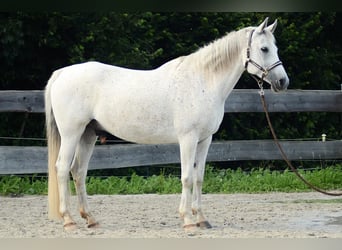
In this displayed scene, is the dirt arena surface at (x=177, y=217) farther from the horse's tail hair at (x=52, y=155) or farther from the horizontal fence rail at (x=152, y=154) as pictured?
the horizontal fence rail at (x=152, y=154)

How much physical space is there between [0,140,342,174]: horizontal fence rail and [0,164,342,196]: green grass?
0.22m

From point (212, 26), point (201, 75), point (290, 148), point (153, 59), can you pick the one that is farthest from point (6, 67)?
point (201, 75)

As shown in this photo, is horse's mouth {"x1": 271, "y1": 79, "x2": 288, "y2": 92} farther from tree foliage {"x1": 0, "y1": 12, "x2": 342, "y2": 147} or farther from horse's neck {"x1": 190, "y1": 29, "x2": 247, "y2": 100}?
tree foliage {"x1": 0, "y1": 12, "x2": 342, "y2": 147}

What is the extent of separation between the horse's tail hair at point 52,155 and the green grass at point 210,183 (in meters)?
2.19

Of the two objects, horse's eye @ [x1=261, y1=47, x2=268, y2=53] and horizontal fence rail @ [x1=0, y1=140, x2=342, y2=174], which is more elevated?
horse's eye @ [x1=261, y1=47, x2=268, y2=53]

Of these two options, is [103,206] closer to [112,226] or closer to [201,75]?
[112,226]

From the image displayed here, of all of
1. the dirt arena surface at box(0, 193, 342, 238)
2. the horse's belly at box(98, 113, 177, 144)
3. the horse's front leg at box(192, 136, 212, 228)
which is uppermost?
the horse's belly at box(98, 113, 177, 144)

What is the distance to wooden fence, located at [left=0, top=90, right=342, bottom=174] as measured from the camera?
7.50 metres

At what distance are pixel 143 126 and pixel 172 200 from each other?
2122 millimetres

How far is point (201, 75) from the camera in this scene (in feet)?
17.0

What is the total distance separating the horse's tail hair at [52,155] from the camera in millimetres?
5367

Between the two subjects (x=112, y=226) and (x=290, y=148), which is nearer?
(x=112, y=226)

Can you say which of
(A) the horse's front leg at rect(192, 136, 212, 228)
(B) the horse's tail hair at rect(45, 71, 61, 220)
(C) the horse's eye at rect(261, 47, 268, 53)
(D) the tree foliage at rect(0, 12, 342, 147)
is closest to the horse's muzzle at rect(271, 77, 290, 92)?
(C) the horse's eye at rect(261, 47, 268, 53)

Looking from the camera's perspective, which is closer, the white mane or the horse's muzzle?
the horse's muzzle
